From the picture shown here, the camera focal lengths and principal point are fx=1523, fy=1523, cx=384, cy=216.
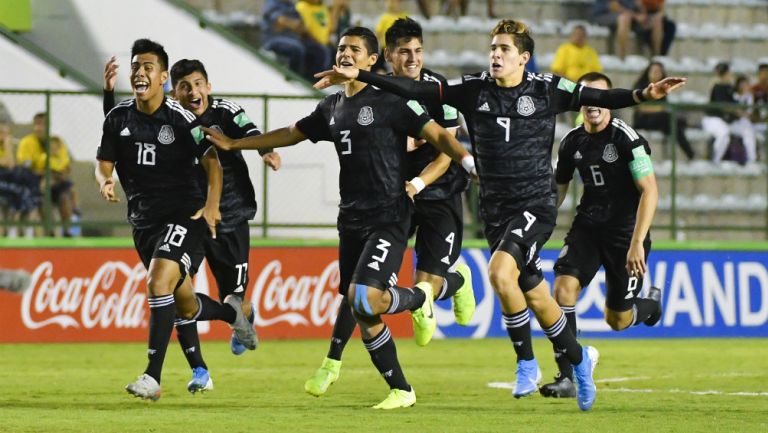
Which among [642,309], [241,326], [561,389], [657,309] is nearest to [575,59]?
[657,309]

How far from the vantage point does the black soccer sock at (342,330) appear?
32.8 ft

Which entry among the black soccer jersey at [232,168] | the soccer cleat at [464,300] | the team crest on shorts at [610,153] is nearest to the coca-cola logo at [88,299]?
the black soccer jersey at [232,168]

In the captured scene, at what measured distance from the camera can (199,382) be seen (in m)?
10.3

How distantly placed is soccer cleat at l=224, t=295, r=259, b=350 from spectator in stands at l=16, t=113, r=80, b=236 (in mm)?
4705

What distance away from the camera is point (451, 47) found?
842 inches

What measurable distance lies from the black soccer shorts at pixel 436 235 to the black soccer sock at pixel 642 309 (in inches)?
69.9

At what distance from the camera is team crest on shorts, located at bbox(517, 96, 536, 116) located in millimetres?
9320

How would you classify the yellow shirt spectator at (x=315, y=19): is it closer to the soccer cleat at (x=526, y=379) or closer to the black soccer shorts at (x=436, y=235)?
the black soccer shorts at (x=436, y=235)

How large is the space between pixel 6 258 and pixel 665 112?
7.73m

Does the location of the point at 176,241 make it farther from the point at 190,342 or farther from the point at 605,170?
the point at 605,170

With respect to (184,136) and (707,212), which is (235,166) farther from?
(707,212)

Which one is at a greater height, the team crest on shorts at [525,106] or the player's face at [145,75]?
the player's face at [145,75]

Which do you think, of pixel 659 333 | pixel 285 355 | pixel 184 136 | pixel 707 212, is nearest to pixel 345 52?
pixel 184 136

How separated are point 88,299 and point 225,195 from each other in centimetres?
475
